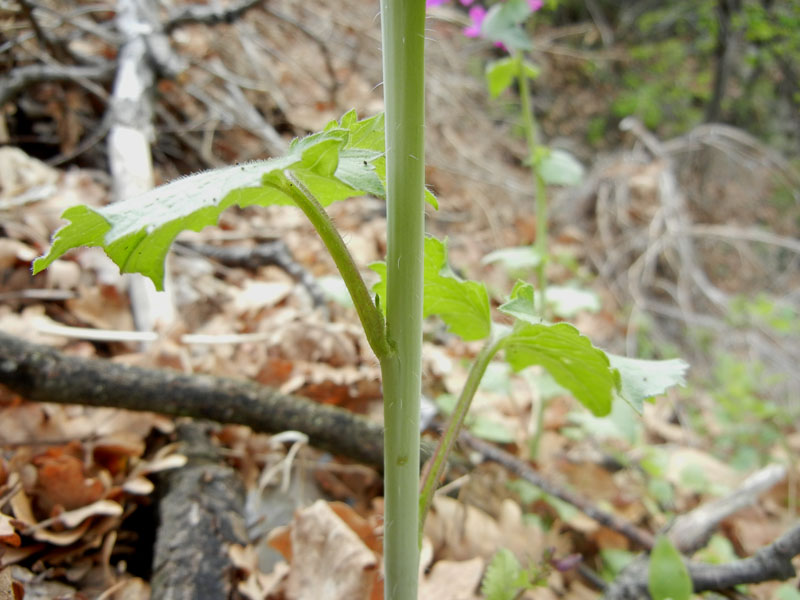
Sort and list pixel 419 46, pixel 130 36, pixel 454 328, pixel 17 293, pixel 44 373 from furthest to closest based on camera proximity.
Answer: pixel 130 36, pixel 17 293, pixel 44 373, pixel 454 328, pixel 419 46

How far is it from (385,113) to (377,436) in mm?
750

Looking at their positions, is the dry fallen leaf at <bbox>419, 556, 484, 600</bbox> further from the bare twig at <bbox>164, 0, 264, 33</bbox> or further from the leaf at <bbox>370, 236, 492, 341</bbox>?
the bare twig at <bbox>164, 0, 264, 33</bbox>

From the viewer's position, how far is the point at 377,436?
1.13 m

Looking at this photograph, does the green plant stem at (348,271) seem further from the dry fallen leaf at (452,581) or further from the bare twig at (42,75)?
the bare twig at (42,75)

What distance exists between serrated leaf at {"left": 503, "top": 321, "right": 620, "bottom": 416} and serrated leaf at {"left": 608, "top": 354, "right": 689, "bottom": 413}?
16 mm

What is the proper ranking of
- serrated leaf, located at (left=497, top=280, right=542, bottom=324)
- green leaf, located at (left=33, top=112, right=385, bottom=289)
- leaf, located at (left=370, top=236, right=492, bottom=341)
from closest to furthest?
green leaf, located at (left=33, top=112, right=385, bottom=289), serrated leaf, located at (left=497, top=280, right=542, bottom=324), leaf, located at (left=370, top=236, right=492, bottom=341)

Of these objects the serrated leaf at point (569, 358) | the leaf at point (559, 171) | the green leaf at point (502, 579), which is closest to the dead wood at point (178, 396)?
the green leaf at point (502, 579)

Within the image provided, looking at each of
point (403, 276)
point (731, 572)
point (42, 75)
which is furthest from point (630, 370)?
point (42, 75)

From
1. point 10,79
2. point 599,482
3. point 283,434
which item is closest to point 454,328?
point 283,434

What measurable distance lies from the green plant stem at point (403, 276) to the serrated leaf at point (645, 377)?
230 mm

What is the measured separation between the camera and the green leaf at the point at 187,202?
0.45 m

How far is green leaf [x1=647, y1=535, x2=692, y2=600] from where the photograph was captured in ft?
2.71

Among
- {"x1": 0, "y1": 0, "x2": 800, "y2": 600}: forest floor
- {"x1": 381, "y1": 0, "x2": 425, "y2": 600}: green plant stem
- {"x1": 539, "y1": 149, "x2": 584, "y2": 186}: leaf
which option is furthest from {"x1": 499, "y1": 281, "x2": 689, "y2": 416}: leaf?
{"x1": 539, "y1": 149, "x2": 584, "y2": 186}: leaf

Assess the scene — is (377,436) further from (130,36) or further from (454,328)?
(130,36)
